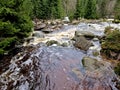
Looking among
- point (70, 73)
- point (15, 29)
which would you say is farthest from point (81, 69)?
point (15, 29)

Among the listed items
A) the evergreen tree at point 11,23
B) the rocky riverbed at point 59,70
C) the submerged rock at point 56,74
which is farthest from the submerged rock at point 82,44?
the evergreen tree at point 11,23

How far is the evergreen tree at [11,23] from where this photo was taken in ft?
49.5

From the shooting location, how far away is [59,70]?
1268cm

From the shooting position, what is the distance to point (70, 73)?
1234cm

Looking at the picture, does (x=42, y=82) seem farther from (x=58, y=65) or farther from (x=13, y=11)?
(x=13, y=11)

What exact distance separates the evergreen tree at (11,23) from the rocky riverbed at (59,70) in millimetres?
1360

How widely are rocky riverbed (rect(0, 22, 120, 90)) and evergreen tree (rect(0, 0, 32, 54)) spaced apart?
1360mm

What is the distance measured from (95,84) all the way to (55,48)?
19.9 feet

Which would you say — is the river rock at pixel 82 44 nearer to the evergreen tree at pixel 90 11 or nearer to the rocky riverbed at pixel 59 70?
the rocky riverbed at pixel 59 70

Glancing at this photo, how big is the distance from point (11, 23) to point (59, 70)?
20.6ft

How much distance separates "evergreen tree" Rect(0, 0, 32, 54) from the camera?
15086mm

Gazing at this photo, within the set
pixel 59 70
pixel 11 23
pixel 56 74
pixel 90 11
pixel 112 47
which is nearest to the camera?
pixel 56 74

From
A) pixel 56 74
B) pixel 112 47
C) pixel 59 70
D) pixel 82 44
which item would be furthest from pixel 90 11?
pixel 56 74

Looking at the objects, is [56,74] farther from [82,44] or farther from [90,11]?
[90,11]
